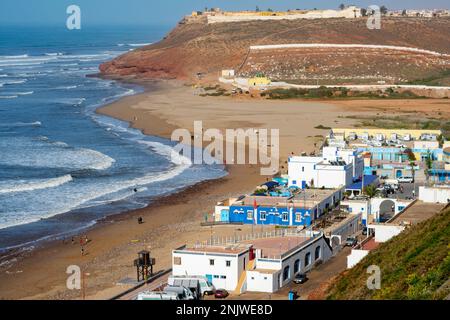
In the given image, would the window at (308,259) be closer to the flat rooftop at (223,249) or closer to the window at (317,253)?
the window at (317,253)

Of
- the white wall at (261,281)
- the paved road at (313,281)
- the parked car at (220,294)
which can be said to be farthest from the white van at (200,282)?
the white wall at (261,281)

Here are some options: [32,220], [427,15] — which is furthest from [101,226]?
[427,15]

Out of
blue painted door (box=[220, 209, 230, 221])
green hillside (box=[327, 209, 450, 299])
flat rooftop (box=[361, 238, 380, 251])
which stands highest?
green hillside (box=[327, 209, 450, 299])

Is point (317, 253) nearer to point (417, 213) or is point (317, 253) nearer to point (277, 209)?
point (277, 209)

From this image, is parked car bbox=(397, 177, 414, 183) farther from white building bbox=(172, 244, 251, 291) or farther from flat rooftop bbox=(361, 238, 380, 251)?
white building bbox=(172, 244, 251, 291)

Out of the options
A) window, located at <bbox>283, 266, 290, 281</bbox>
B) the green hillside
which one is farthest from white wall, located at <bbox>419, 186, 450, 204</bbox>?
the green hillside

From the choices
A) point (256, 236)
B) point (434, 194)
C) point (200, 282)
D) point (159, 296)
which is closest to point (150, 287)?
point (200, 282)

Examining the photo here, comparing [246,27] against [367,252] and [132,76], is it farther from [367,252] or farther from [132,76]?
[367,252]
